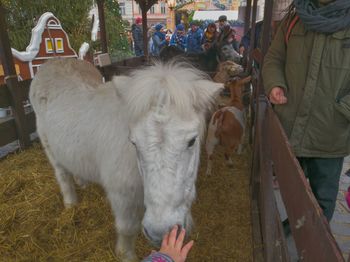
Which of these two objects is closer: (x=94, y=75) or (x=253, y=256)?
(x=253, y=256)

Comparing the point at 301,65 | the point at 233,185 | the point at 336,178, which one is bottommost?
the point at 233,185

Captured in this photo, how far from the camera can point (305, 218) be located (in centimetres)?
96

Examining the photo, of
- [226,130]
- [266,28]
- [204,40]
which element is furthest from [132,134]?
[204,40]

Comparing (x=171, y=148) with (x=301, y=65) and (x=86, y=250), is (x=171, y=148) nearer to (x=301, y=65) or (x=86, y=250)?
(x=301, y=65)

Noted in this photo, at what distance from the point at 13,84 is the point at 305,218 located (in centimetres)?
430

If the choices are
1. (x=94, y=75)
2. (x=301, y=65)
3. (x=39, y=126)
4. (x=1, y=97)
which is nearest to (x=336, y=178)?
(x=301, y=65)

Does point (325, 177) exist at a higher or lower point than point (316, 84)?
lower

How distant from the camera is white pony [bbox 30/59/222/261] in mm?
1354

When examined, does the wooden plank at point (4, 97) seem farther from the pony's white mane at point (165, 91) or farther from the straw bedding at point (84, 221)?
the pony's white mane at point (165, 91)

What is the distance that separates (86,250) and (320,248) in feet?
7.21

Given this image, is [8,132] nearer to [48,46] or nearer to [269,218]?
[48,46]

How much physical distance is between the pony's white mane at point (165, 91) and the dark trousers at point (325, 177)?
946 mm

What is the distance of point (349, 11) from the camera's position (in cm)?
163

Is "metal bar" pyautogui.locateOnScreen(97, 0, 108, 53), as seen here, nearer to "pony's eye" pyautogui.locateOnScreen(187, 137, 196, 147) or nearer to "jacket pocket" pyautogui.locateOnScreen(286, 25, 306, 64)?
"jacket pocket" pyautogui.locateOnScreen(286, 25, 306, 64)
